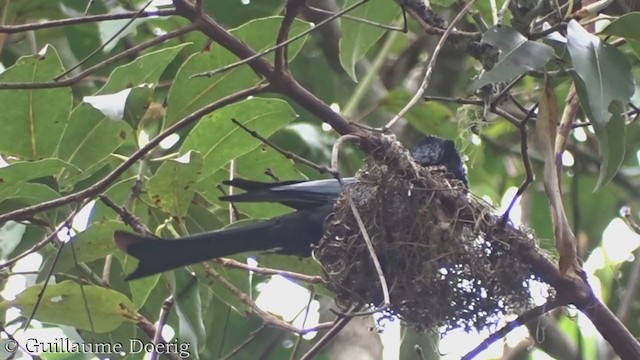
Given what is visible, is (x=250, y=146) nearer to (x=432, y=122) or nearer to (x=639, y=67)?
(x=432, y=122)

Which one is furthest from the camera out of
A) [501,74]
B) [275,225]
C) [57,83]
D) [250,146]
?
[275,225]

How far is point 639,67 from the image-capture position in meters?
3.46

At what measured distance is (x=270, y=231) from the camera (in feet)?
9.28

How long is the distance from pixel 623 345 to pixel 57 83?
4.54 feet

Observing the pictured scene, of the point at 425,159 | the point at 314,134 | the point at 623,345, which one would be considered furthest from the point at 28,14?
the point at 623,345

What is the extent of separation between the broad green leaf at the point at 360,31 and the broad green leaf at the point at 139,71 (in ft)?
1.41

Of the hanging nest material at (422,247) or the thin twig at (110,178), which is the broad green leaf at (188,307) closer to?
the hanging nest material at (422,247)

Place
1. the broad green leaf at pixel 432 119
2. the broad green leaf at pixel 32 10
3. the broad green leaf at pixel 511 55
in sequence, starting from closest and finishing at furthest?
the broad green leaf at pixel 511 55, the broad green leaf at pixel 32 10, the broad green leaf at pixel 432 119

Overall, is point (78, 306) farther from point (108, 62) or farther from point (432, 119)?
point (432, 119)

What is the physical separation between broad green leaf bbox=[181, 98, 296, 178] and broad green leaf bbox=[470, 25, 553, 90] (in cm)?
76

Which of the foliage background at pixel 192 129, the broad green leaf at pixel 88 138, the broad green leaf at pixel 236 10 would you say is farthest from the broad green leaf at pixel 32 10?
the broad green leaf at pixel 88 138

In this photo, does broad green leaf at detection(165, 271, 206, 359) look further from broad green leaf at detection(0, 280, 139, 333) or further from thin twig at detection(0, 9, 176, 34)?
thin twig at detection(0, 9, 176, 34)

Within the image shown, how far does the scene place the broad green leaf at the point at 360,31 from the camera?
2.56 m

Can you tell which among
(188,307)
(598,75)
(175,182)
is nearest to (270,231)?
(188,307)
